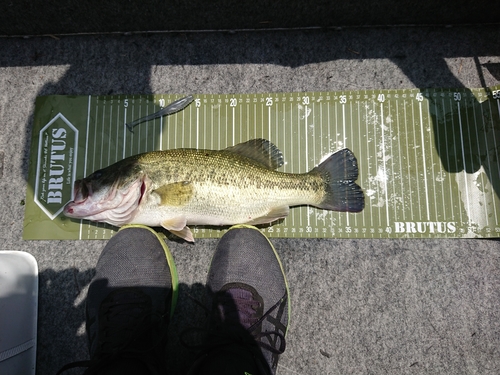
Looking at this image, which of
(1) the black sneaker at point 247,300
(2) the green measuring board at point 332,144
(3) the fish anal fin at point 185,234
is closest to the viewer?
(1) the black sneaker at point 247,300

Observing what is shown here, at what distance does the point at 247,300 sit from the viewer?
1.90 metres

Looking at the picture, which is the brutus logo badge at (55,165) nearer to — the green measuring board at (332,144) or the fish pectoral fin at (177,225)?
the green measuring board at (332,144)

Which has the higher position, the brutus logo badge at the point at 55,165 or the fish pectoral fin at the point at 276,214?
the brutus logo badge at the point at 55,165

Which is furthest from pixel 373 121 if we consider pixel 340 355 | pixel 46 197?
pixel 46 197

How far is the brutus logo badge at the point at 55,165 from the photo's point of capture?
2107 millimetres

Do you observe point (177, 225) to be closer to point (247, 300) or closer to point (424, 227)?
point (247, 300)

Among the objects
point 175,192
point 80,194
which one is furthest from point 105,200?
point 175,192

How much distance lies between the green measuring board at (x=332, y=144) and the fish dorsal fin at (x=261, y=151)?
0.32 feet

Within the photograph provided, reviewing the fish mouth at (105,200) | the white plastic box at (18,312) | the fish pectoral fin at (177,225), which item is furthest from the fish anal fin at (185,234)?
the white plastic box at (18,312)

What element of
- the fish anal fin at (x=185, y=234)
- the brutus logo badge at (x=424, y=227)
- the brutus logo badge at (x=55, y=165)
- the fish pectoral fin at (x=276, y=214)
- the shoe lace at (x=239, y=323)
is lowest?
the shoe lace at (x=239, y=323)

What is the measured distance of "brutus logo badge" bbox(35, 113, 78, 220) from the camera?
2107 mm

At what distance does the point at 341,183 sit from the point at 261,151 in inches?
19.9

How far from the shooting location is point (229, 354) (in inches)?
67.1

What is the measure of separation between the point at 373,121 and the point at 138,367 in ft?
6.29
